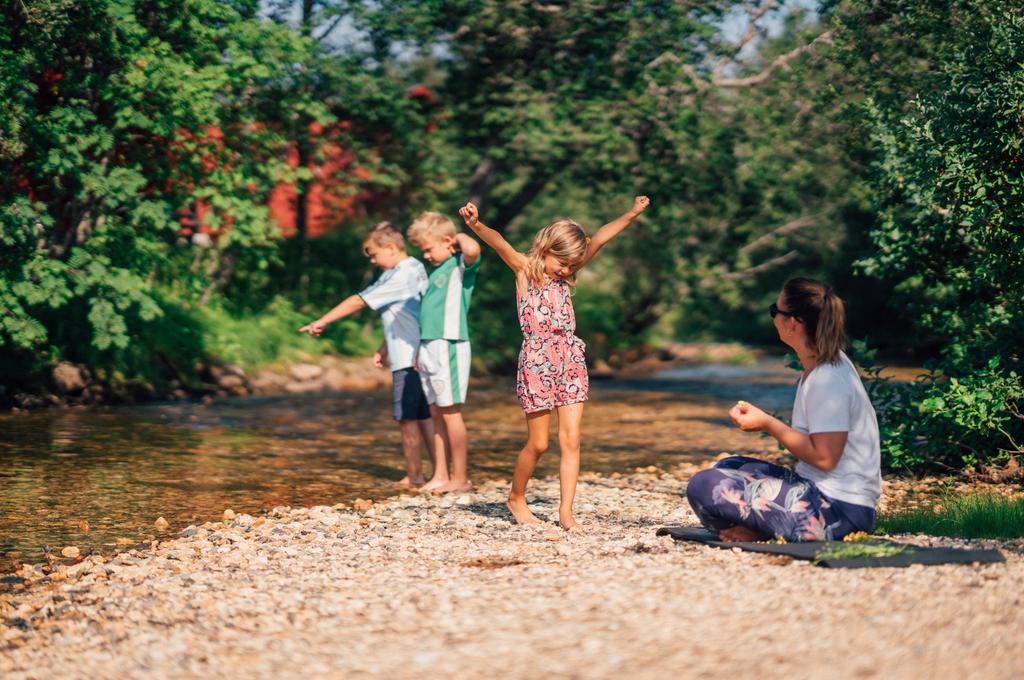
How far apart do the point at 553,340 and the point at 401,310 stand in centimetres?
230

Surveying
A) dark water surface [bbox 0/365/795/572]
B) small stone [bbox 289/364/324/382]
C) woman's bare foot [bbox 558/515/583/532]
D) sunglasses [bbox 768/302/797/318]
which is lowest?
dark water surface [bbox 0/365/795/572]

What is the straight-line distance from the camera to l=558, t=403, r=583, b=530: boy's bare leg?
6.49 meters

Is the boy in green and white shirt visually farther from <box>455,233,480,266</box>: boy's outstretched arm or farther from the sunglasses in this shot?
the sunglasses

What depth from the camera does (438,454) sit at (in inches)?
337

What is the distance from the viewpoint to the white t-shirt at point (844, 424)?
5.23 m

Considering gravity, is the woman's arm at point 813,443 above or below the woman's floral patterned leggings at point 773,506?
above

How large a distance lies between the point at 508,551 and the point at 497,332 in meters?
15.7

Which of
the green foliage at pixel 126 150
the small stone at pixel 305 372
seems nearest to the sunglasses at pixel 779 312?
the green foliage at pixel 126 150

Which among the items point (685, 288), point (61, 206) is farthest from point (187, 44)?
→ point (685, 288)

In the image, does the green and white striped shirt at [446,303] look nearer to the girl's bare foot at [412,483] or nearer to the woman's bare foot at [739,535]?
the girl's bare foot at [412,483]

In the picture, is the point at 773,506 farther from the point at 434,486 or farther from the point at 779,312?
the point at 434,486

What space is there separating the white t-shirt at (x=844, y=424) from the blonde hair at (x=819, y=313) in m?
0.08

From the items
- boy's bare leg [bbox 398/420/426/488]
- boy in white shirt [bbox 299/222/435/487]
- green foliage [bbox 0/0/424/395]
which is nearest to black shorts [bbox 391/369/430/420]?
boy in white shirt [bbox 299/222/435/487]

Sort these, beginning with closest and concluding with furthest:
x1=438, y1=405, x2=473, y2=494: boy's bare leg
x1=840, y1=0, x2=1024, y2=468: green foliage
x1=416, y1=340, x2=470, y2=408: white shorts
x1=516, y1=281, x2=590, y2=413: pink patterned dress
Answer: x1=516, y1=281, x2=590, y2=413: pink patterned dress < x1=840, y1=0, x2=1024, y2=468: green foliage < x1=416, y1=340, x2=470, y2=408: white shorts < x1=438, y1=405, x2=473, y2=494: boy's bare leg
